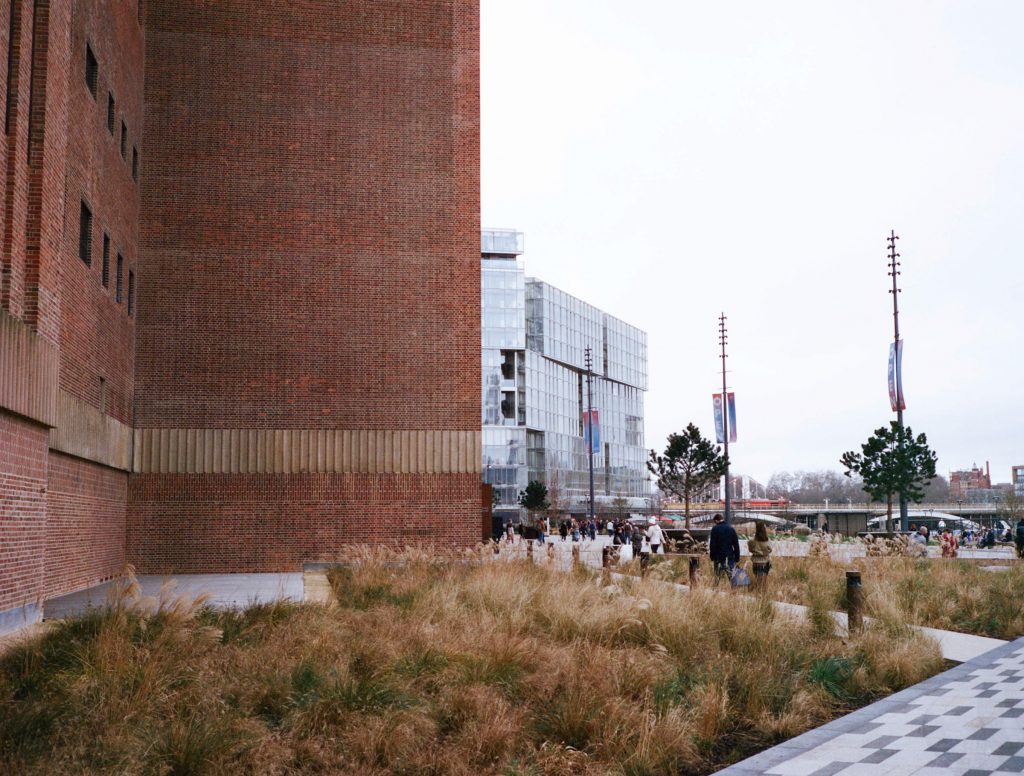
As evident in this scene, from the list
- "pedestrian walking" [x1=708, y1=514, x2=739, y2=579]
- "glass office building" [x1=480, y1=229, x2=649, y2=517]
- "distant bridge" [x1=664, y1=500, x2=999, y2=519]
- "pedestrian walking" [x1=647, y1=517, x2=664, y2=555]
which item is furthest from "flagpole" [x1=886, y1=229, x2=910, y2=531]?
"distant bridge" [x1=664, y1=500, x2=999, y2=519]

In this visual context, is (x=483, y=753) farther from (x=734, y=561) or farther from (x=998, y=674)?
(x=734, y=561)

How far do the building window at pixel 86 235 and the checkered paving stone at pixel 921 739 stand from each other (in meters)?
16.9

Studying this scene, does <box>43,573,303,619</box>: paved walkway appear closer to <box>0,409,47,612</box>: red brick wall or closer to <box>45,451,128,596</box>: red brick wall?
<box>45,451,128,596</box>: red brick wall

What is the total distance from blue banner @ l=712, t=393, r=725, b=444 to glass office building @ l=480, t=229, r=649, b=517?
35.7m

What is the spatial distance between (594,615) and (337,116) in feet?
64.4

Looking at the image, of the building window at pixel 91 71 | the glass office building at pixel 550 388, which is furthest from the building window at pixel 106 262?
the glass office building at pixel 550 388

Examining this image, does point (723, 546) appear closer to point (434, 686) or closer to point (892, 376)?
point (434, 686)

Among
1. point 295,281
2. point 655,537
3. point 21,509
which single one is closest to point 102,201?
point 295,281

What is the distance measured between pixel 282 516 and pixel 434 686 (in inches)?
719

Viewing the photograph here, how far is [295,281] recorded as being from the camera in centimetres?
2719

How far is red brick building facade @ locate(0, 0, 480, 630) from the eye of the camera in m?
26.3

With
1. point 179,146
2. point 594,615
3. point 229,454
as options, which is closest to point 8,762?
point 594,615

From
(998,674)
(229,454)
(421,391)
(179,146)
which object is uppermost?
(179,146)

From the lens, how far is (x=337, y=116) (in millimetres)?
27828
